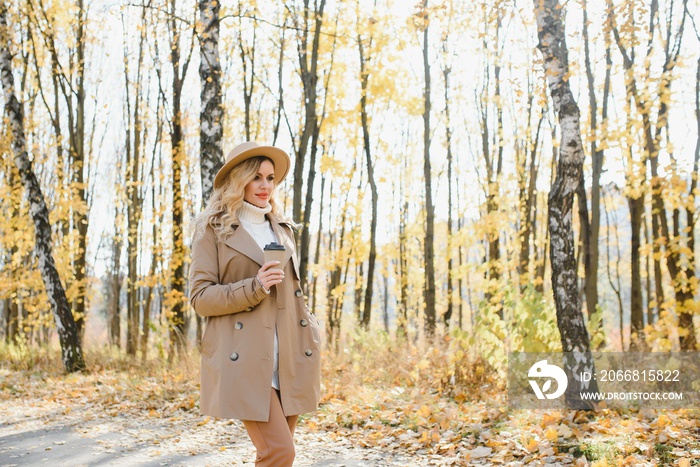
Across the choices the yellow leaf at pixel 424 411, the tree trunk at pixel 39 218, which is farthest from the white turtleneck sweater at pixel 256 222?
the tree trunk at pixel 39 218

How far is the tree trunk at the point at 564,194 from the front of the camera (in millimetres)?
5793

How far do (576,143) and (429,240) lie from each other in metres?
7.70

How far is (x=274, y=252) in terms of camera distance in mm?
2635

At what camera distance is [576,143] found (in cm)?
585

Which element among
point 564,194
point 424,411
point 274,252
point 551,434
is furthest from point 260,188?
point 564,194

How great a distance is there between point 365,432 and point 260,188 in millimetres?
3783

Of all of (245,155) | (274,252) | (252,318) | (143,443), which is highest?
(245,155)

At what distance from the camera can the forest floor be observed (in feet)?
15.2

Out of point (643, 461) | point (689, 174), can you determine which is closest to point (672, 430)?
point (643, 461)

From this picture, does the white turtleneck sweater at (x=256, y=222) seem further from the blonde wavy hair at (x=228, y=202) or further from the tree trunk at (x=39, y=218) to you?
the tree trunk at (x=39, y=218)

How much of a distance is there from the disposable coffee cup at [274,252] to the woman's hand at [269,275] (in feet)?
0.10

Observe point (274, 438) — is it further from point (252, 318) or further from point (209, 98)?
point (209, 98)

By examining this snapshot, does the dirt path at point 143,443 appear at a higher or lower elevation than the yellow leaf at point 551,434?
lower

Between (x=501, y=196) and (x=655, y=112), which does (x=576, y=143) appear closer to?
(x=655, y=112)
